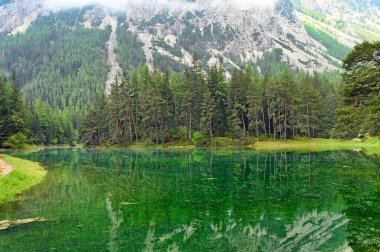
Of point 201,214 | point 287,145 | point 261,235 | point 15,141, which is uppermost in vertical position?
point 15,141

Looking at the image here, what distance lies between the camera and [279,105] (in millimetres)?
105438

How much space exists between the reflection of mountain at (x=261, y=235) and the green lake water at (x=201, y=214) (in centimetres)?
5

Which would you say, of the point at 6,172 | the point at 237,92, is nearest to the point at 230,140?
the point at 237,92

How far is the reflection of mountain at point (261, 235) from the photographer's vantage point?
16484mm

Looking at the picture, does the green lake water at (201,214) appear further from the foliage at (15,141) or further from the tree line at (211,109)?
the tree line at (211,109)

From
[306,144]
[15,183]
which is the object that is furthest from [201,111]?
[15,183]

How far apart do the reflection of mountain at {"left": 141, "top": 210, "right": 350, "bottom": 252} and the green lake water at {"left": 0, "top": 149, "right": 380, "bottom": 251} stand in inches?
1.8

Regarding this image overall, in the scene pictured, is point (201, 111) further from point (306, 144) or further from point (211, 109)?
point (306, 144)

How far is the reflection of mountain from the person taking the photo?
649 inches

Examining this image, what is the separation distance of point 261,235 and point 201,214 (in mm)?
5262

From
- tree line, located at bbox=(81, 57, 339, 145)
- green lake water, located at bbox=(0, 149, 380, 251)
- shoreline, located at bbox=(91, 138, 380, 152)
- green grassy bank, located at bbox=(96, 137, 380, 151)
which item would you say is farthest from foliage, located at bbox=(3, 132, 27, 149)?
green lake water, located at bbox=(0, 149, 380, 251)

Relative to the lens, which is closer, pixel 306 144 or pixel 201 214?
pixel 201 214

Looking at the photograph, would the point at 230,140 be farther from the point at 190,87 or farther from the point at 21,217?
the point at 21,217

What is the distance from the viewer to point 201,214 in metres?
22.6
